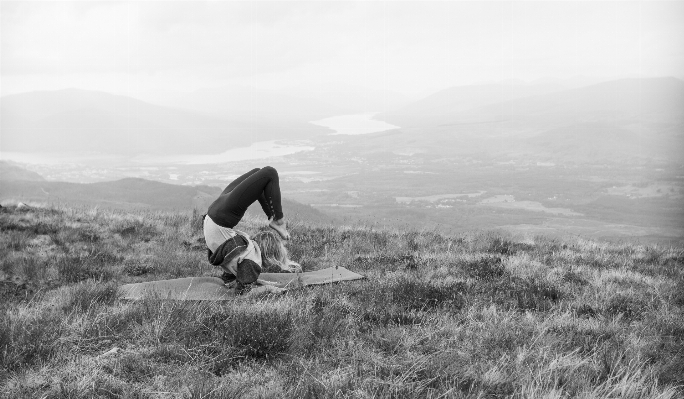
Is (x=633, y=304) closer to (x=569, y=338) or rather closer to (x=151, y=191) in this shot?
(x=569, y=338)

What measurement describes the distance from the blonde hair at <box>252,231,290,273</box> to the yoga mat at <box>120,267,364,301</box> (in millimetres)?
223

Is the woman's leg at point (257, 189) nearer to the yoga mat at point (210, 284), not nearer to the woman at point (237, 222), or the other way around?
the woman at point (237, 222)

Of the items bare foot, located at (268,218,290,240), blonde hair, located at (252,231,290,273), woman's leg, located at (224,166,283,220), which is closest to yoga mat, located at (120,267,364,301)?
blonde hair, located at (252,231,290,273)

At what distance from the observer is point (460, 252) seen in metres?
10.4

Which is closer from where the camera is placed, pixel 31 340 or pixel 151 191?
pixel 31 340

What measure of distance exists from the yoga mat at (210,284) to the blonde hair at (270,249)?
223 mm

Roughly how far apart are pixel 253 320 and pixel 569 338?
2853mm

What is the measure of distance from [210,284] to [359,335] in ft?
10.4

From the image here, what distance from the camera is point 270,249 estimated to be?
772 centimetres

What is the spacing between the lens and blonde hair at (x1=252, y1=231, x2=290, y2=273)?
762 centimetres

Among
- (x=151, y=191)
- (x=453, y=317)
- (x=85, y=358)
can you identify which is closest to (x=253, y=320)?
(x=85, y=358)

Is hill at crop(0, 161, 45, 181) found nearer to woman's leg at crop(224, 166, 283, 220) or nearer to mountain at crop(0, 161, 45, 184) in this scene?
mountain at crop(0, 161, 45, 184)

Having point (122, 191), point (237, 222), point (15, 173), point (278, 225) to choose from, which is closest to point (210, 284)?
point (237, 222)

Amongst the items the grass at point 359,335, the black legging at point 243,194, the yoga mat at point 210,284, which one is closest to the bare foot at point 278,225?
the black legging at point 243,194
